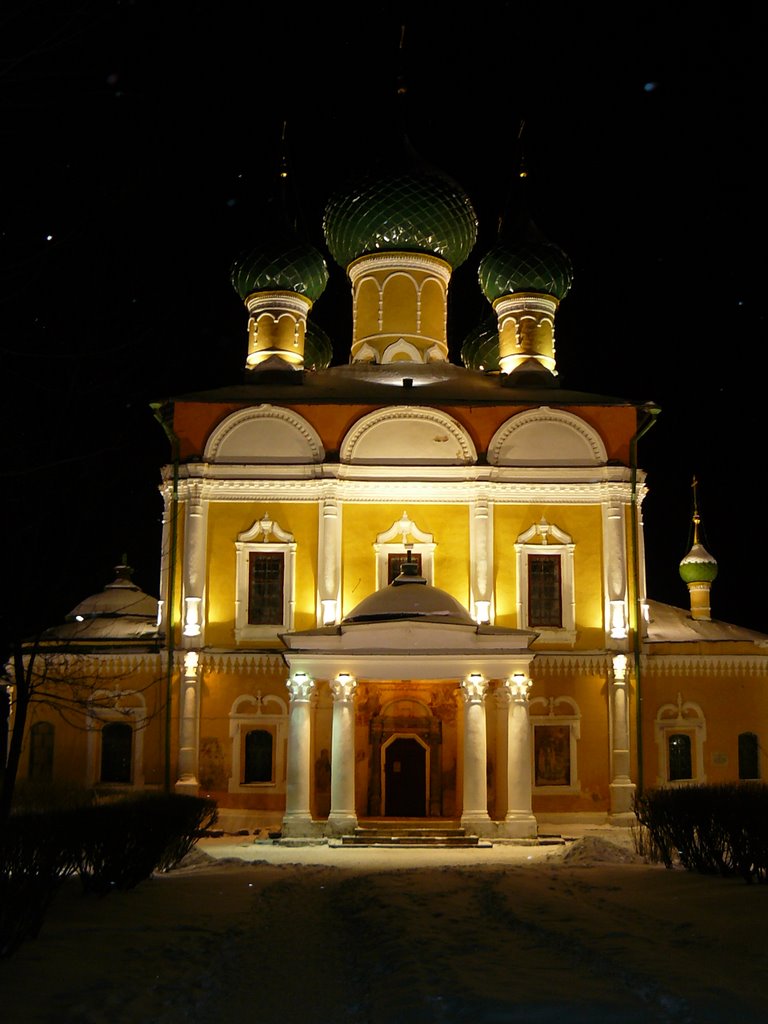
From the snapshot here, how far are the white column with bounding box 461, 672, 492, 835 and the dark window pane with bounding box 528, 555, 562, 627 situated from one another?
275 cm

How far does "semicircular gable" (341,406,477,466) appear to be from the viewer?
76.4 ft

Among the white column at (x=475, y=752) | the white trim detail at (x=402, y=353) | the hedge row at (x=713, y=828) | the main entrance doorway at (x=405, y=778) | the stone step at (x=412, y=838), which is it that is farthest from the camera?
the white trim detail at (x=402, y=353)

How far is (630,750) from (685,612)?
A: 14.1ft

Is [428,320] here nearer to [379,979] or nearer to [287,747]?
[287,747]

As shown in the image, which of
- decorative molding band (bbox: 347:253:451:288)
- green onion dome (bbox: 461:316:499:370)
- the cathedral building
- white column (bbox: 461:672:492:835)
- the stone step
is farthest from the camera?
green onion dome (bbox: 461:316:499:370)

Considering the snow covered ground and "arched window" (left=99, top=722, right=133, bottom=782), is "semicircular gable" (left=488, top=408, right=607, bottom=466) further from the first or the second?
the snow covered ground

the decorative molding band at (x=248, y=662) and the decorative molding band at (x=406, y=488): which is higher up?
the decorative molding band at (x=406, y=488)

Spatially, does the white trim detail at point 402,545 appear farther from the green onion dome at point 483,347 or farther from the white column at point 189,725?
the green onion dome at point 483,347

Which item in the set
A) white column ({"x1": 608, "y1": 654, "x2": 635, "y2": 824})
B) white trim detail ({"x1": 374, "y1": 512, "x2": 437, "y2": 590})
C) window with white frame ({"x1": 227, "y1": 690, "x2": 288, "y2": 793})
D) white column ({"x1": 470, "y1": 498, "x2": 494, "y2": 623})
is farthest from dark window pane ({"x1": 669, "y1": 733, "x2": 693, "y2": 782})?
window with white frame ({"x1": 227, "y1": 690, "x2": 288, "y2": 793})

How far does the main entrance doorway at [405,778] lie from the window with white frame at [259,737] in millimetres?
1813

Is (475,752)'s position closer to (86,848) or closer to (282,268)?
(86,848)

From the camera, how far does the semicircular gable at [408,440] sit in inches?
917

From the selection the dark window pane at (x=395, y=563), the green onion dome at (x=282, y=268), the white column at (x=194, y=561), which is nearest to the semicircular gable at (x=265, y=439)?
the white column at (x=194, y=561)

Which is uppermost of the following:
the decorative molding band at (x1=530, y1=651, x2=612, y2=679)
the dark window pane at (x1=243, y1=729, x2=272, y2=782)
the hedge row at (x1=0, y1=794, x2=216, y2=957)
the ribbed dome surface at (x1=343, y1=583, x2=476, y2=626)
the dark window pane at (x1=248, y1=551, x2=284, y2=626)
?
the dark window pane at (x1=248, y1=551, x2=284, y2=626)
